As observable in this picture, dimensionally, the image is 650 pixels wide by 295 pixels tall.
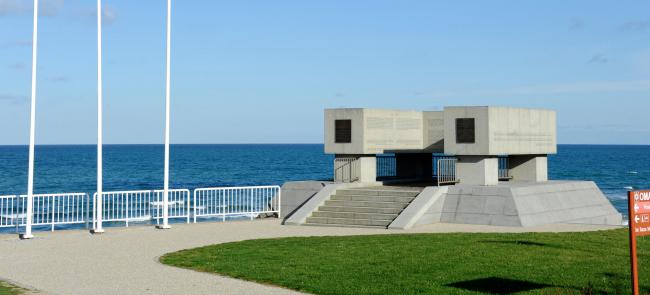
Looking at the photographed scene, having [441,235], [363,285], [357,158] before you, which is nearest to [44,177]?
[357,158]

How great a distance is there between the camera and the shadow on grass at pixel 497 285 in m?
12.4

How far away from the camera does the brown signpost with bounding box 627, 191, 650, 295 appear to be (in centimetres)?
1096

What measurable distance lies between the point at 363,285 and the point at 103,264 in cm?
581

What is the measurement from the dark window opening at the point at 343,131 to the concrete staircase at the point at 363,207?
2359mm

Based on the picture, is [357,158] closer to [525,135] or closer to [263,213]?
[263,213]

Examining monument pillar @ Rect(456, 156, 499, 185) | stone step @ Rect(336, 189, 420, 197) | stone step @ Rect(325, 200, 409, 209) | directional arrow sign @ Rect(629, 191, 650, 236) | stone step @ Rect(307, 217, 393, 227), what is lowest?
stone step @ Rect(307, 217, 393, 227)

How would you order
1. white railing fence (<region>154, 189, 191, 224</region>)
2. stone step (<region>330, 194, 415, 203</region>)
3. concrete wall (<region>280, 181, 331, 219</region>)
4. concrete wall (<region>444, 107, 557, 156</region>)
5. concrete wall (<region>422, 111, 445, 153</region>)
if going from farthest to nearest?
concrete wall (<region>422, 111, 445, 153</region>), concrete wall (<region>280, 181, 331, 219</region>), concrete wall (<region>444, 107, 557, 156</region>), stone step (<region>330, 194, 415, 203</region>), white railing fence (<region>154, 189, 191, 224</region>)

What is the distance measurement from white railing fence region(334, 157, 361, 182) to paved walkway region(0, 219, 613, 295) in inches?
164

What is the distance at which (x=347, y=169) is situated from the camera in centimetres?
2894

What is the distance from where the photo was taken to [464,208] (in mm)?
24906

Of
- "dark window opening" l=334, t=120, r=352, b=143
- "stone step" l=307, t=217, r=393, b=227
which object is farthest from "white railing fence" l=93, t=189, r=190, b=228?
"dark window opening" l=334, t=120, r=352, b=143

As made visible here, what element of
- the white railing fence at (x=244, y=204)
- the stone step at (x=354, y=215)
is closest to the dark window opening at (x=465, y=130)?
the stone step at (x=354, y=215)

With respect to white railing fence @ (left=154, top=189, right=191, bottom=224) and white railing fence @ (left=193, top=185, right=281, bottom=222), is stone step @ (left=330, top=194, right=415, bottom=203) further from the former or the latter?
white railing fence @ (left=154, top=189, right=191, bottom=224)

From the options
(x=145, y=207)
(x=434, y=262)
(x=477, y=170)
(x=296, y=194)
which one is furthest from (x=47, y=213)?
(x=477, y=170)
